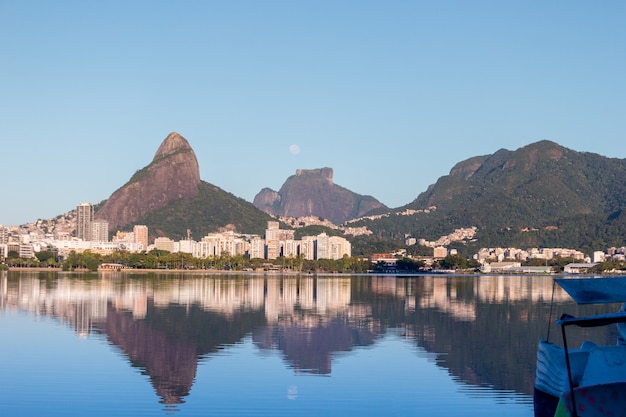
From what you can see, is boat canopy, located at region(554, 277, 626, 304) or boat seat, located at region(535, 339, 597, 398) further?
boat seat, located at region(535, 339, 597, 398)

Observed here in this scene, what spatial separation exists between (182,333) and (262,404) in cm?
1207

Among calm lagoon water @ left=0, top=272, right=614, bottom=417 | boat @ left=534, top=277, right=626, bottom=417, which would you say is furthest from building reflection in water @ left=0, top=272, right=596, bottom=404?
boat @ left=534, top=277, right=626, bottom=417

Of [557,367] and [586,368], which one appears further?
[557,367]

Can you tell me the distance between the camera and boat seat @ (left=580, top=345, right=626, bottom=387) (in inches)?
400

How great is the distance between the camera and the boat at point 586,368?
8703 mm

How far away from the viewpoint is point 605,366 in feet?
34.0

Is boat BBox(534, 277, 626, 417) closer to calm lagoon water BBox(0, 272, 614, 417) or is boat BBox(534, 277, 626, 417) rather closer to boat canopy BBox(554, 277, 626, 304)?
boat canopy BBox(554, 277, 626, 304)

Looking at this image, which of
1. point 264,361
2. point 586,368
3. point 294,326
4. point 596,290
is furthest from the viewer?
point 294,326

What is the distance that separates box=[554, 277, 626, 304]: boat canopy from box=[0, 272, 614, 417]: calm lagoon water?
532cm

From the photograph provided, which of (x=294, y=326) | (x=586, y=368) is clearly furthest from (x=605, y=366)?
(x=294, y=326)

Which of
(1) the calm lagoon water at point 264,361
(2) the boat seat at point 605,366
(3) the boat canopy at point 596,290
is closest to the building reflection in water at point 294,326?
(1) the calm lagoon water at point 264,361

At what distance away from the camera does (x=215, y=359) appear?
21891 mm

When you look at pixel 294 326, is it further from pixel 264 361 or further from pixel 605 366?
pixel 605 366

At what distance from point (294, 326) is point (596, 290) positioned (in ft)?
69.1
